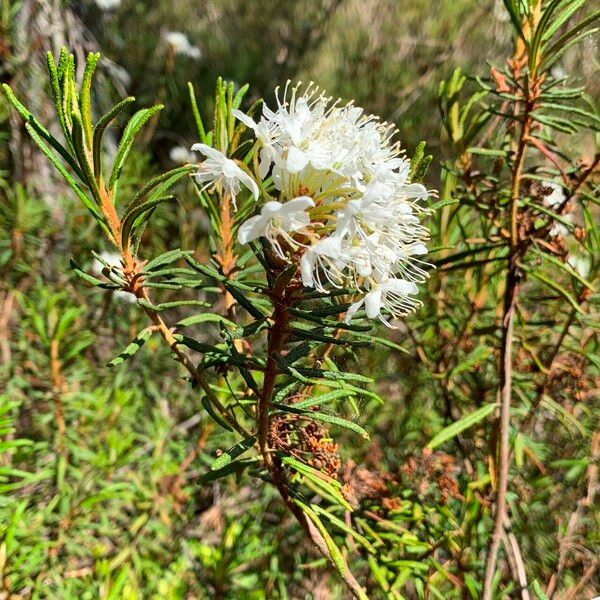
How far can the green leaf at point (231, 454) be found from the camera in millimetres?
493

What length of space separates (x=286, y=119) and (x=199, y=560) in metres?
1.15

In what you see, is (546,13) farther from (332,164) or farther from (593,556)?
(593,556)

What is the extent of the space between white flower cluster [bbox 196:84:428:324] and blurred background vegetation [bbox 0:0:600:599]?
0.39m

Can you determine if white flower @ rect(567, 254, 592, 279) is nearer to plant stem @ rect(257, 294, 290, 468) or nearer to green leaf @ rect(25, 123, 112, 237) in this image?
plant stem @ rect(257, 294, 290, 468)

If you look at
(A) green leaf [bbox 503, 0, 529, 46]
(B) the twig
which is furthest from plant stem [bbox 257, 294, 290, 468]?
(B) the twig

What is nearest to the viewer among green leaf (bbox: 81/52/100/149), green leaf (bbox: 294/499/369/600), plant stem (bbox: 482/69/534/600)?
green leaf (bbox: 81/52/100/149)

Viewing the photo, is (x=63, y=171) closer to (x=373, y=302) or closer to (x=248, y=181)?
(x=248, y=181)

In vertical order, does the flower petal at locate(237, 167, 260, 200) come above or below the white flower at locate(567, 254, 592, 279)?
below

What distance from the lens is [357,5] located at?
154 inches

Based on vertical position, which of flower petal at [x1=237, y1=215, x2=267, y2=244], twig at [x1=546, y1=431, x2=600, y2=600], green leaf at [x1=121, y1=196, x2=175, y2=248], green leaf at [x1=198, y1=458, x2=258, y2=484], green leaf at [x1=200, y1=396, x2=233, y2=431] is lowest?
twig at [x1=546, y1=431, x2=600, y2=600]

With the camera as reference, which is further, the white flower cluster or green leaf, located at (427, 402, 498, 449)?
green leaf, located at (427, 402, 498, 449)

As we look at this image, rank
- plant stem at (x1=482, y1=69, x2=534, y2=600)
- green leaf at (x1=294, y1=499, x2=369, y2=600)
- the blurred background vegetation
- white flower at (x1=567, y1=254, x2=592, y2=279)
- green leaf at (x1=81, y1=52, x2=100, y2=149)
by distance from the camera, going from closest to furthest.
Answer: green leaf at (x1=81, y1=52, x2=100, y2=149)
green leaf at (x1=294, y1=499, x2=369, y2=600)
plant stem at (x1=482, y1=69, x2=534, y2=600)
the blurred background vegetation
white flower at (x1=567, y1=254, x2=592, y2=279)

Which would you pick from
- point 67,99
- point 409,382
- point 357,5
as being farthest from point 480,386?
point 357,5

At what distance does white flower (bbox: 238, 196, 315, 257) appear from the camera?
0.44m
